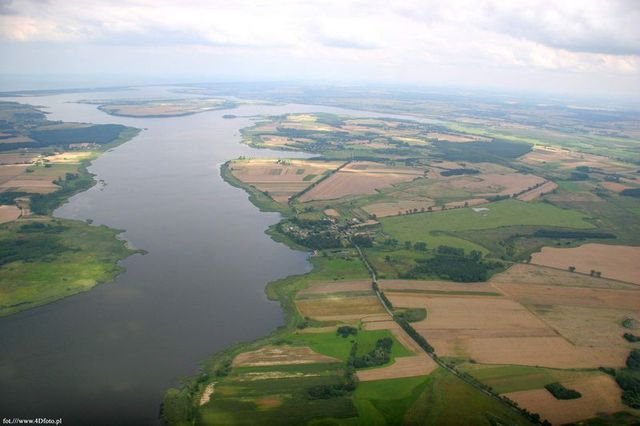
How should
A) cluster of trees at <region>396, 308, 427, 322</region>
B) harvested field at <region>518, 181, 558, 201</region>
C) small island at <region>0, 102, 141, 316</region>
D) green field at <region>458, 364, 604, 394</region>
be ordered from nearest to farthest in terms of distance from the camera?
green field at <region>458, 364, 604, 394</region>, cluster of trees at <region>396, 308, 427, 322</region>, small island at <region>0, 102, 141, 316</region>, harvested field at <region>518, 181, 558, 201</region>

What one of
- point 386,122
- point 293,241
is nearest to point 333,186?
point 293,241

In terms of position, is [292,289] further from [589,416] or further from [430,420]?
[589,416]

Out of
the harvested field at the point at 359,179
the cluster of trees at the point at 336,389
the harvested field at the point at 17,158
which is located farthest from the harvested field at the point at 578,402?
the harvested field at the point at 17,158

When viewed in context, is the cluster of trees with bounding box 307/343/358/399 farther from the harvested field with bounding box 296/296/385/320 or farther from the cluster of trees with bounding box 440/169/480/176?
the cluster of trees with bounding box 440/169/480/176

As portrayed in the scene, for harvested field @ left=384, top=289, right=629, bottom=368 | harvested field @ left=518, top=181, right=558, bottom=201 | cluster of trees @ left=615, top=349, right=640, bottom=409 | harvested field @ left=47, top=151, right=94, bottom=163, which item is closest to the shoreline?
harvested field @ left=47, top=151, right=94, bottom=163

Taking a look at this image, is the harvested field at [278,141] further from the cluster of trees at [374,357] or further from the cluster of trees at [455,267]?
the cluster of trees at [374,357]

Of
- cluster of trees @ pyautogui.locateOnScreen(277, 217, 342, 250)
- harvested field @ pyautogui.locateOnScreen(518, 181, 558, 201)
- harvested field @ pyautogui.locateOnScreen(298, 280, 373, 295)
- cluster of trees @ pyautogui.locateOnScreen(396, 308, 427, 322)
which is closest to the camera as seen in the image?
cluster of trees @ pyautogui.locateOnScreen(396, 308, 427, 322)
